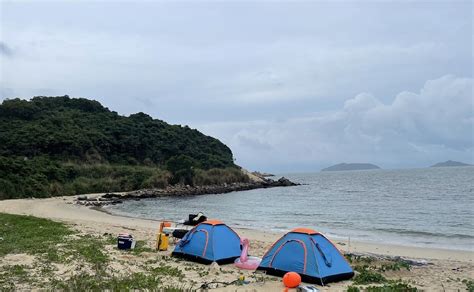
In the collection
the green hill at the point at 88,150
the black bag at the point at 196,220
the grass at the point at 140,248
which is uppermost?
the green hill at the point at 88,150

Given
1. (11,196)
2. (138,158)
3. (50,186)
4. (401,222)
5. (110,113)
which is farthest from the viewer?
(110,113)

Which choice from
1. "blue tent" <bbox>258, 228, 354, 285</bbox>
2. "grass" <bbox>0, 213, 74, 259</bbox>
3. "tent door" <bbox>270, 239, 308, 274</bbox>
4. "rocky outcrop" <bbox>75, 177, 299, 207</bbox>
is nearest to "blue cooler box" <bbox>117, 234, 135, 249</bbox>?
"grass" <bbox>0, 213, 74, 259</bbox>

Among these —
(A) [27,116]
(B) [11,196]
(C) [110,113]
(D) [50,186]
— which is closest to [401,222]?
(B) [11,196]

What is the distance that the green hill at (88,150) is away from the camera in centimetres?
4928

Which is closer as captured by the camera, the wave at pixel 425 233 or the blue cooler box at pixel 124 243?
the blue cooler box at pixel 124 243

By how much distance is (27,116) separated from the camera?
246 ft

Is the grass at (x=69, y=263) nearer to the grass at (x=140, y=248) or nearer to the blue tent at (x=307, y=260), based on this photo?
the grass at (x=140, y=248)

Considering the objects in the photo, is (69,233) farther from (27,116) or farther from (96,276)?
(27,116)

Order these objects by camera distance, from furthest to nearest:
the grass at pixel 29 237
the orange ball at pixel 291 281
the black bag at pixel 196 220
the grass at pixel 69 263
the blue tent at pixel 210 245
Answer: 1. the black bag at pixel 196 220
2. the grass at pixel 29 237
3. the blue tent at pixel 210 245
4. the orange ball at pixel 291 281
5. the grass at pixel 69 263

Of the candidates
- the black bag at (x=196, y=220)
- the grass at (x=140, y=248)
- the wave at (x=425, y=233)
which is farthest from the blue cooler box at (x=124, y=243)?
the wave at (x=425, y=233)

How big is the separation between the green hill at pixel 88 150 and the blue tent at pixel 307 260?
116 ft

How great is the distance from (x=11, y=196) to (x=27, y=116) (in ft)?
131

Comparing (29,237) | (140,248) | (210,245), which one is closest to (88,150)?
(29,237)

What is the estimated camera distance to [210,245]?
1211 centimetres
